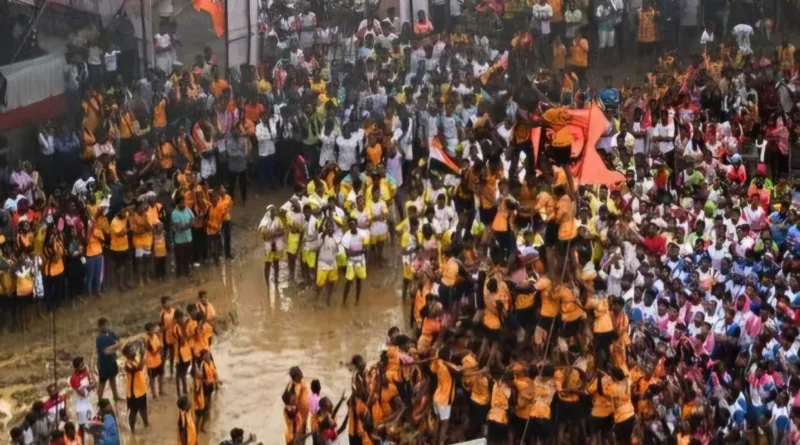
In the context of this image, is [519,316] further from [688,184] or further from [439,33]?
[439,33]

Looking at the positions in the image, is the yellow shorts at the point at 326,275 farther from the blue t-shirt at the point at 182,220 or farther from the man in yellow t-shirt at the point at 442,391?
the man in yellow t-shirt at the point at 442,391

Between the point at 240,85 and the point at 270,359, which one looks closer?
the point at 270,359

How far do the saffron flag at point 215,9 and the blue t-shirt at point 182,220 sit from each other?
17.5 feet

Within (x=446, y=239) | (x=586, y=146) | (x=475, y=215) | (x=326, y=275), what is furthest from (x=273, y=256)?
(x=586, y=146)

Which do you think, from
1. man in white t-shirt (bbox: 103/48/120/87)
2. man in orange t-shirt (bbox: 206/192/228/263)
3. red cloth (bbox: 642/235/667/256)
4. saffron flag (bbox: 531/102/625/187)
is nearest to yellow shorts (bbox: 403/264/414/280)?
saffron flag (bbox: 531/102/625/187)

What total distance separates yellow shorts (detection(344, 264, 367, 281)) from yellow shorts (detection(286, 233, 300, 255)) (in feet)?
2.83

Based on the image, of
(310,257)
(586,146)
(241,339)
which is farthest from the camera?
(310,257)

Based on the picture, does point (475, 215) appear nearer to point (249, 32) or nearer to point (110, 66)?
point (249, 32)

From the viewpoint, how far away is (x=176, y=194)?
19000 mm

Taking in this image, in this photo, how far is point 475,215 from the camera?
17.5 meters

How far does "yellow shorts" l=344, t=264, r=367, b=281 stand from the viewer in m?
18.2

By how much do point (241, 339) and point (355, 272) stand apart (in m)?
1.70

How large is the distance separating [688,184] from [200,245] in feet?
22.3

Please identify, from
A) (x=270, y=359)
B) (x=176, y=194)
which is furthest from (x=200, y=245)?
(x=270, y=359)
